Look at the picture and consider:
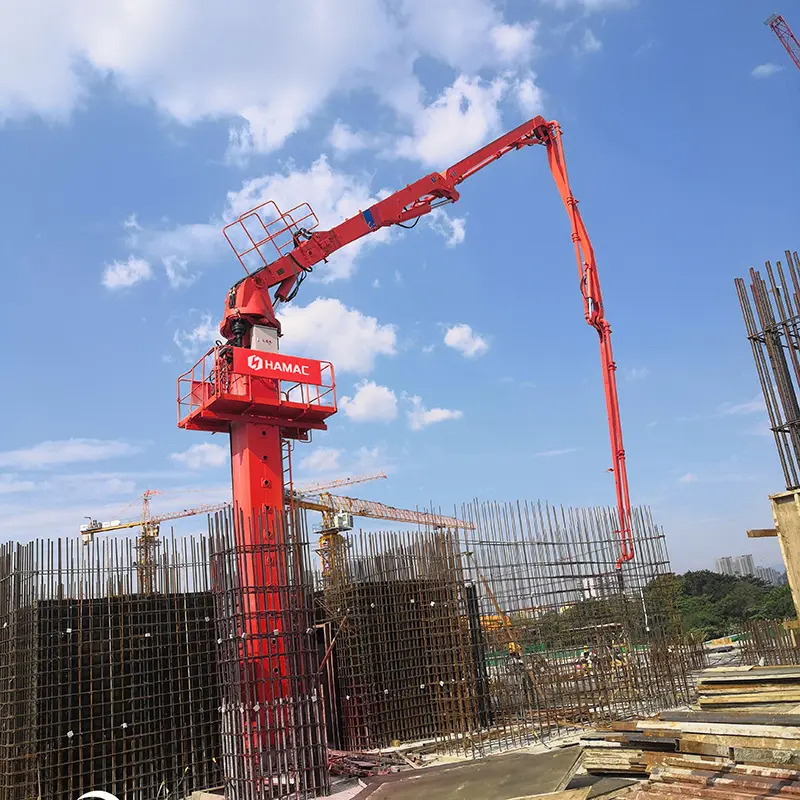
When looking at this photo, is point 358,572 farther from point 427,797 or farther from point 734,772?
point 734,772

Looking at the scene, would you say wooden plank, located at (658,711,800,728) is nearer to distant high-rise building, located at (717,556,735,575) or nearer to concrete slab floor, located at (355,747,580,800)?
concrete slab floor, located at (355,747,580,800)

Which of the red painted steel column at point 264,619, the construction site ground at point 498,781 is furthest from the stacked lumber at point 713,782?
the red painted steel column at point 264,619

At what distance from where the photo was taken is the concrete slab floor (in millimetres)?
9466

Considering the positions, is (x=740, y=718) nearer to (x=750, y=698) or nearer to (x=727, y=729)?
(x=727, y=729)

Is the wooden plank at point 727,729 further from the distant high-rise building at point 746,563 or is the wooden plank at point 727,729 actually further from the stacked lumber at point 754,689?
the distant high-rise building at point 746,563

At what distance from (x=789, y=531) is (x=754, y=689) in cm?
492

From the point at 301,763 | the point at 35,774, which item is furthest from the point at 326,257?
the point at 35,774

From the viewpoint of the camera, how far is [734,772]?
25.3ft

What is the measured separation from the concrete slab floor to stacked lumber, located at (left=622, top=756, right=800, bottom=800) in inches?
58.7

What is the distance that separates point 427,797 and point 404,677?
5105 mm

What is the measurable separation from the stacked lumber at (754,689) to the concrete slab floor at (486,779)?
228 centimetres

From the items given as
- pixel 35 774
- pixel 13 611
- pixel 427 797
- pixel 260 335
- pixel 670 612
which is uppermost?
pixel 260 335

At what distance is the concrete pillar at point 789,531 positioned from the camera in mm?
6781

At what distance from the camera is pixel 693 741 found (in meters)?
8.45
